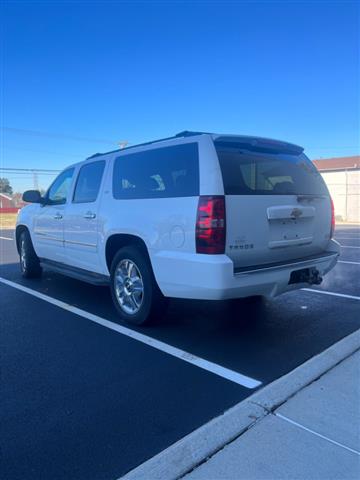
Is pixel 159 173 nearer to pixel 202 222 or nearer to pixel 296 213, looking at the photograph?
pixel 202 222

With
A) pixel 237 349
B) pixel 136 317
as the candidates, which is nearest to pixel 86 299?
pixel 136 317

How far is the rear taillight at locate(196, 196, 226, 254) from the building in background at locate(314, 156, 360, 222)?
34.5 meters

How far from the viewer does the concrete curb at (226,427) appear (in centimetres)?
205

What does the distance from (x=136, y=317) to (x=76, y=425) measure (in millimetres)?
1847

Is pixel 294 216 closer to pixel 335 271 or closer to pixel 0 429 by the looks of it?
pixel 0 429

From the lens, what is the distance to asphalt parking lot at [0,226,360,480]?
2299mm

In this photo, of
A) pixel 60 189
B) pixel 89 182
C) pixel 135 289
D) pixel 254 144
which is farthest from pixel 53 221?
pixel 254 144

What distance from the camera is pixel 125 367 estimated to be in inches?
132

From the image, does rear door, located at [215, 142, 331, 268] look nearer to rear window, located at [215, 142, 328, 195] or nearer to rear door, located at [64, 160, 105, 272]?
rear window, located at [215, 142, 328, 195]

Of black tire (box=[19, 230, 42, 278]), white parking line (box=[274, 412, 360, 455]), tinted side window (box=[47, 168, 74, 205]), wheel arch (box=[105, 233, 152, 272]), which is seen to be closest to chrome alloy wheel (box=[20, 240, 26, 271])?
black tire (box=[19, 230, 42, 278])

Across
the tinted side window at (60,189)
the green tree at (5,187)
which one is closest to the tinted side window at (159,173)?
the tinted side window at (60,189)

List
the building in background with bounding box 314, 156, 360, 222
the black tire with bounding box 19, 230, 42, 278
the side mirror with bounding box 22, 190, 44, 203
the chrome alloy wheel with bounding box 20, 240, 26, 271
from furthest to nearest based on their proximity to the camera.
Result: the building in background with bounding box 314, 156, 360, 222 → the chrome alloy wheel with bounding box 20, 240, 26, 271 → the black tire with bounding box 19, 230, 42, 278 → the side mirror with bounding box 22, 190, 44, 203


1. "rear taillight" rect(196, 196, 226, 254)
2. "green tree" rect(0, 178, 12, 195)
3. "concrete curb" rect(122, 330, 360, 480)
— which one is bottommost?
"concrete curb" rect(122, 330, 360, 480)

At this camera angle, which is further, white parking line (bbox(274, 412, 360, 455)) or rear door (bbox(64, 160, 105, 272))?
rear door (bbox(64, 160, 105, 272))
